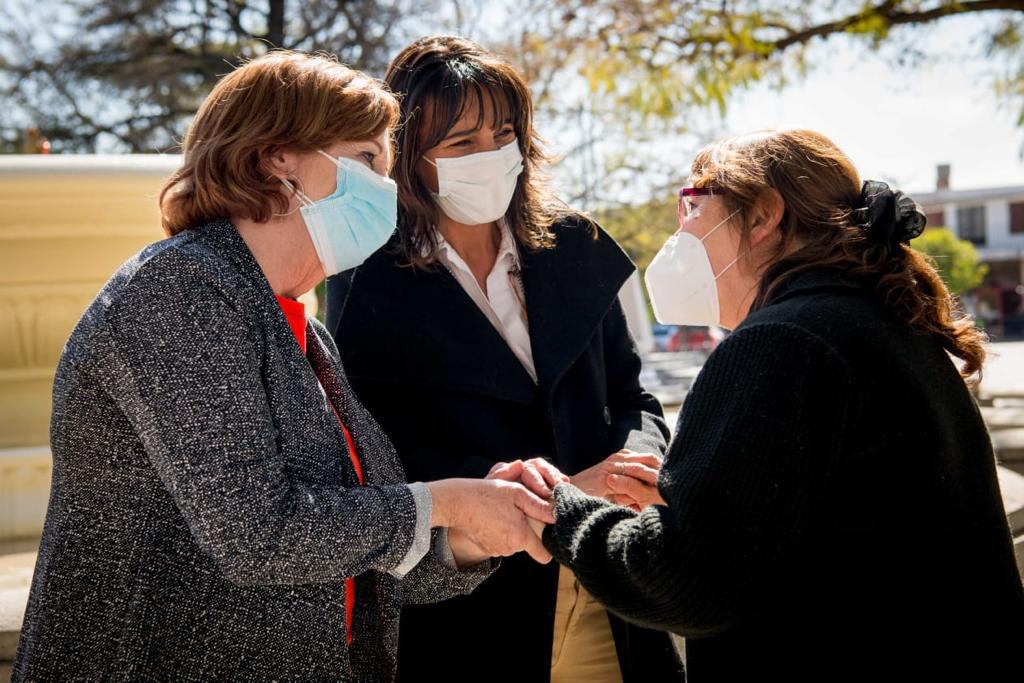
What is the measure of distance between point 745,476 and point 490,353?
0.97m

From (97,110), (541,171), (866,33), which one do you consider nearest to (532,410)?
(541,171)

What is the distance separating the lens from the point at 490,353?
228 cm

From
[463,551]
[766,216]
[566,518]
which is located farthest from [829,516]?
[463,551]

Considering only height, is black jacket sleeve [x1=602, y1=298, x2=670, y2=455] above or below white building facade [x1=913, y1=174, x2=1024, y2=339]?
above

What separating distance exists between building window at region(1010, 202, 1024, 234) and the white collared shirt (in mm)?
48985

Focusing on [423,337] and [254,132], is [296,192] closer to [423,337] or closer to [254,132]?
[254,132]

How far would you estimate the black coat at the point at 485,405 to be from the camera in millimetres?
2207

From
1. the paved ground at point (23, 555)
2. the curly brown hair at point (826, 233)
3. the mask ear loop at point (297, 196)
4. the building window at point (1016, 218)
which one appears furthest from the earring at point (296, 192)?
the building window at point (1016, 218)

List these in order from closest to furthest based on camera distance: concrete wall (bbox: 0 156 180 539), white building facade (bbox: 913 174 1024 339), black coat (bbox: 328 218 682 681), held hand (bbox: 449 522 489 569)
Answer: held hand (bbox: 449 522 489 569)
black coat (bbox: 328 218 682 681)
concrete wall (bbox: 0 156 180 539)
white building facade (bbox: 913 174 1024 339)

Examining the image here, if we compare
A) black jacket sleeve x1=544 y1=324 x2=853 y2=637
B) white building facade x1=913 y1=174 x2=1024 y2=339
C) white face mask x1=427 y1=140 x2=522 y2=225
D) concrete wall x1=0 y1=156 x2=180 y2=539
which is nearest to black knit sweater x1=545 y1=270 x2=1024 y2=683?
black jacket sleeve x1=544 y1=324 x2=853 y2=637

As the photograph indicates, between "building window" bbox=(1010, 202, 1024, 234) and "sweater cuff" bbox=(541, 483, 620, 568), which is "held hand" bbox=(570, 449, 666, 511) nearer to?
"sweater cuff" bbox=(541, 483, 620, 568)

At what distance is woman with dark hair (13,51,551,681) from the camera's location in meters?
1.49

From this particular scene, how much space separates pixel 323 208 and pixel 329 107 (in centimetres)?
18

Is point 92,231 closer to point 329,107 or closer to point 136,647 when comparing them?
point 329,107
